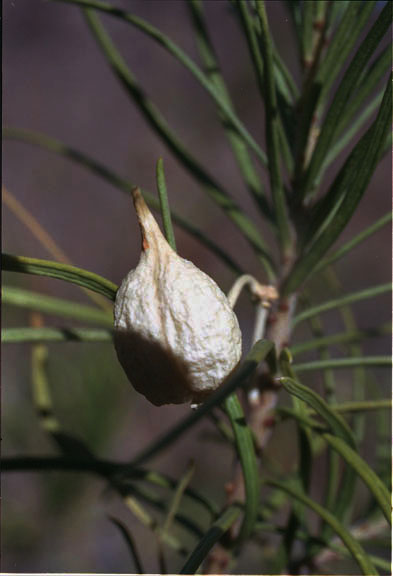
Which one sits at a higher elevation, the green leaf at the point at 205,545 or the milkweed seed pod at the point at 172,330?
the milkweed seed pod at the point at 172,330

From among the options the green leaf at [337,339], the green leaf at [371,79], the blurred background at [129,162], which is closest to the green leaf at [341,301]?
the green leaf at [337,339]

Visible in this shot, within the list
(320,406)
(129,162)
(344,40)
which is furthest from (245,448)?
(129,162)

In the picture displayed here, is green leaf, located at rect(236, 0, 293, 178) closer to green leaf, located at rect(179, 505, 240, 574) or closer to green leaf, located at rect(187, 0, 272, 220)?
green leaf, located at rect(187, 0, 272, 220)

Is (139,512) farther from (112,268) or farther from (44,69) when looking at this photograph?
(44,69)

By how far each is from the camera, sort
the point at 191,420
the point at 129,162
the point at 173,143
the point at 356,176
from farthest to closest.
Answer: the point at 129,162 → the point at 173,143 → the point at 356,176 → the point at 191,420

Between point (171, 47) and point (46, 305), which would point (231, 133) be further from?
point (46, 305)

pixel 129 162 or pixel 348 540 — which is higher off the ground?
pixel 129 162

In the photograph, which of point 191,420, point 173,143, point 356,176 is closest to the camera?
point 191,420

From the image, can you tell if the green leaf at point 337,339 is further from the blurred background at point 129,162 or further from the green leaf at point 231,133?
the blurred background at point 129,162
